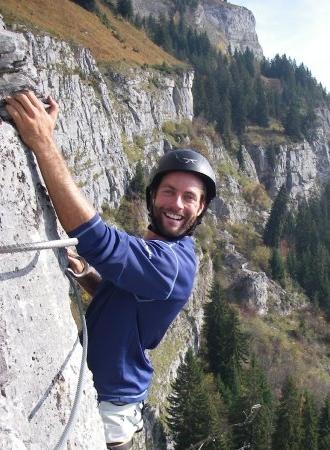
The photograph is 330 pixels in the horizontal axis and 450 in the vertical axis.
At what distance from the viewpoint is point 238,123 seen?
121 meters

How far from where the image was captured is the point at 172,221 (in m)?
4.41

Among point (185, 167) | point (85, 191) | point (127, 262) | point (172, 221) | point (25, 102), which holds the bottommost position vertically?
point (127, 262)

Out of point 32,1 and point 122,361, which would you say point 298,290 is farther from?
point 122,361

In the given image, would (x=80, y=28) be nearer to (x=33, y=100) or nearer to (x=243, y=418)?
(x=243, y=418)

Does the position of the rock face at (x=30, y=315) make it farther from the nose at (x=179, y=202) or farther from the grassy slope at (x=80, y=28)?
the grassy slope at (x=80, y=28)

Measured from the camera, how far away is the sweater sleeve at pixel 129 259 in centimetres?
341

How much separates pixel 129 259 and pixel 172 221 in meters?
0.95

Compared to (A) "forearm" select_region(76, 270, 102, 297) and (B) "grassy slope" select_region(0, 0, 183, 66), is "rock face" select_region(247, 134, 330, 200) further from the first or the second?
(A) "forearm" select_region(76, 270, 102, 297)

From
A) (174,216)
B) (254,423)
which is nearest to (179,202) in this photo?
(174,216)

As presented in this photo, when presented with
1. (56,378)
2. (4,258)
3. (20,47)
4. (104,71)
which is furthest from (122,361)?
(104,71)

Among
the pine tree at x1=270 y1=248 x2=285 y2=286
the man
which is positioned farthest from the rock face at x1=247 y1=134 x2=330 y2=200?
the man

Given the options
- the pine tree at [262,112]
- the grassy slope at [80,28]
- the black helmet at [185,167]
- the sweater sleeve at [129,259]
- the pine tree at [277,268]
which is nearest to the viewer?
the sweater sleeve at [129,259]

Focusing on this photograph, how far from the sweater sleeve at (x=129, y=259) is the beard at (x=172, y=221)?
41cm

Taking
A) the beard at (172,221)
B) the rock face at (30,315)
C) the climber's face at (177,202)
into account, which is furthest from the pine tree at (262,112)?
the rock face at (30,315)
